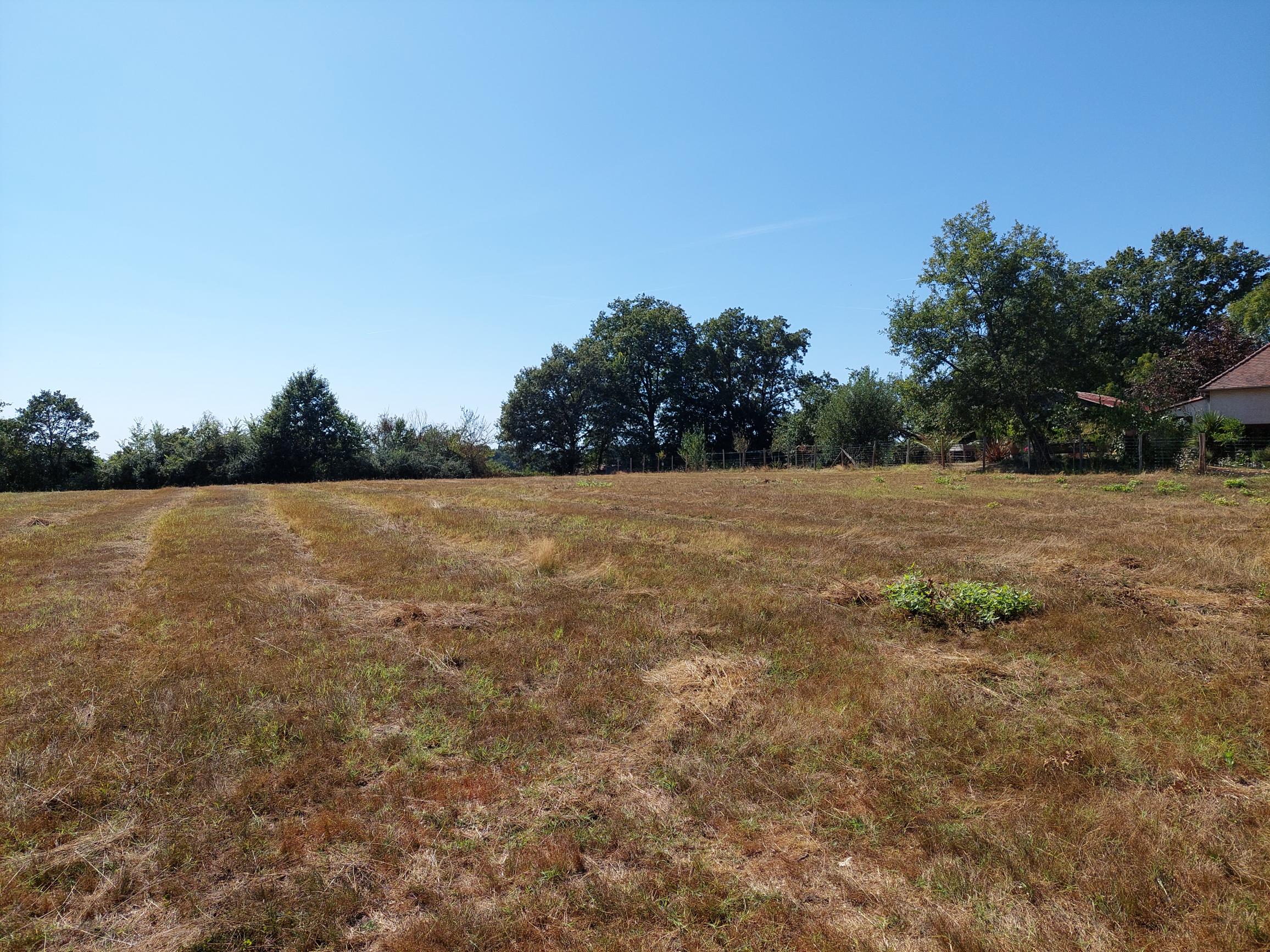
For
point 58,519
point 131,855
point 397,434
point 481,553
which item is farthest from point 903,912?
point 397,434

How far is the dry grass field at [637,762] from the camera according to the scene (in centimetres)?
285

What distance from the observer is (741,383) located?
6594 cm

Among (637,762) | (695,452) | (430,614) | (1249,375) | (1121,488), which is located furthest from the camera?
(695,452)

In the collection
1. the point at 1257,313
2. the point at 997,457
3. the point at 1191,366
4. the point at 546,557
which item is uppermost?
the point at 1257,313

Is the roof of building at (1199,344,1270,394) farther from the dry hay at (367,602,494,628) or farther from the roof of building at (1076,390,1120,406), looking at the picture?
the dry hay at (367,602,494,628)

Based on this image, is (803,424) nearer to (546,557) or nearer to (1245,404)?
(1245,404)

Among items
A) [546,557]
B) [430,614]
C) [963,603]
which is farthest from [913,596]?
[430,614]

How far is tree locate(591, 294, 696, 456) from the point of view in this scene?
64.3m

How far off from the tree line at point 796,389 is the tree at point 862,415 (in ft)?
0.43

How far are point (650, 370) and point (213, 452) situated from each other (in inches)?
1586

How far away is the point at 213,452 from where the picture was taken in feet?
160

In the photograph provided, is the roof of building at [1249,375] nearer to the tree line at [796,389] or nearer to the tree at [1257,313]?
the tree line at [796,389]

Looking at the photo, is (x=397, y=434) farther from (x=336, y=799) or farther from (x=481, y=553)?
(x=336, y=799)

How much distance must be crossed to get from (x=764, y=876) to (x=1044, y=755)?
234 cm
